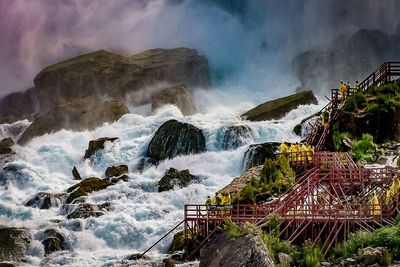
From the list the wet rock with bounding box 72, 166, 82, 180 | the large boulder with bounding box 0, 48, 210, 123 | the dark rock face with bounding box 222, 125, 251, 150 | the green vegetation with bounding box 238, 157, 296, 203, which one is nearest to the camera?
the green vegetation with bounding box 238, 157, 296, 203

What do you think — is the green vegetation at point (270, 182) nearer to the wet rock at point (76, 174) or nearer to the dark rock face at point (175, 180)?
the dark rock face at point (175, 180)

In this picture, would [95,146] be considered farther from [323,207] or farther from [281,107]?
[323,207]

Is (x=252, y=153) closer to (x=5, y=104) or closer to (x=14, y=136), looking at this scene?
(x=14, y=136)

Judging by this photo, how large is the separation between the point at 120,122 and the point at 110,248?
131ft

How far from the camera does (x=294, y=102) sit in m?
72.2

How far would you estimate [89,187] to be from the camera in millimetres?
53969

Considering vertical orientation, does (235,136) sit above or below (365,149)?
above

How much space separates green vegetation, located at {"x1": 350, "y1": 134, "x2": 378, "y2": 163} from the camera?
46506 millimetres

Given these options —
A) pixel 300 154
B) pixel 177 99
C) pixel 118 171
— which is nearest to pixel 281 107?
pixel 118 171

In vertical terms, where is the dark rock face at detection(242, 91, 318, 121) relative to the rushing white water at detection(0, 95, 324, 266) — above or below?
above

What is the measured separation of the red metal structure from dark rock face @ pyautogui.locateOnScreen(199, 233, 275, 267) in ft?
9.90

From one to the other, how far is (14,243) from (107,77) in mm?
75857

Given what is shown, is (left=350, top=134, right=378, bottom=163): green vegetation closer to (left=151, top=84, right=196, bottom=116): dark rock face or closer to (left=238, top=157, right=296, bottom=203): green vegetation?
(left=238, top=157, right=296, bottom=203): green vegetation

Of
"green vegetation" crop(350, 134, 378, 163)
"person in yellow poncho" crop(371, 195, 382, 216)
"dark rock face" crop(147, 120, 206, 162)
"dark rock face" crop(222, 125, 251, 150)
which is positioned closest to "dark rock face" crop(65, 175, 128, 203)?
"dark rock face" crop(147, 120, 206, 162)
